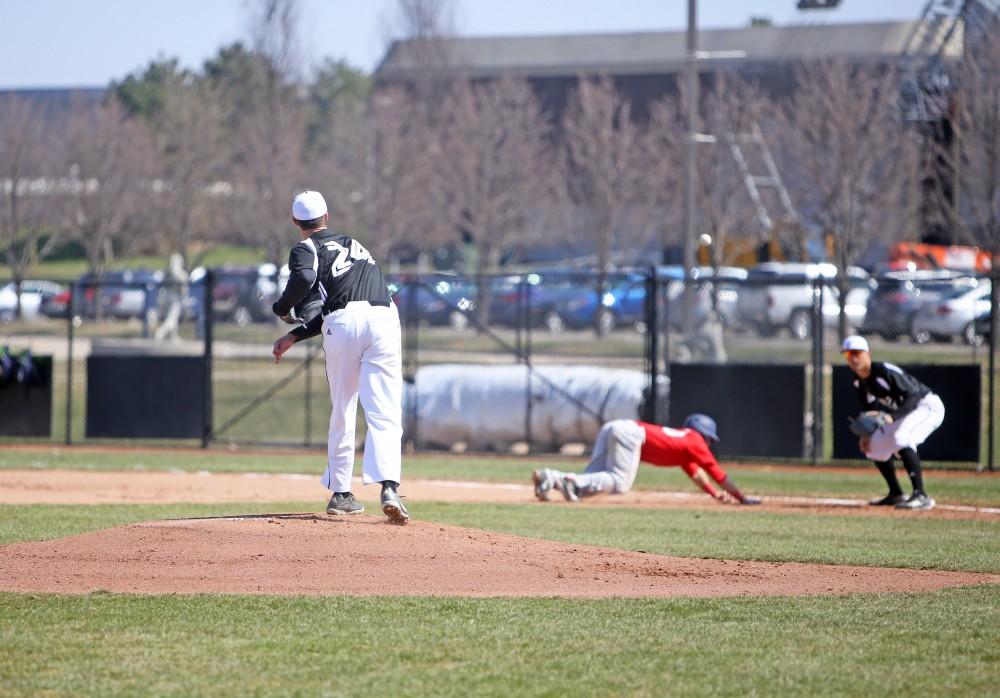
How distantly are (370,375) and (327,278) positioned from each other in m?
0.67

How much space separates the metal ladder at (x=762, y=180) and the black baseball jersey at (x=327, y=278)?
81.5 feet

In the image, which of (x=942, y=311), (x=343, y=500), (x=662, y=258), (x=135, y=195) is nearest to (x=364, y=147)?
(x=135, y=195)

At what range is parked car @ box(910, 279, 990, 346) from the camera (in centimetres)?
2417

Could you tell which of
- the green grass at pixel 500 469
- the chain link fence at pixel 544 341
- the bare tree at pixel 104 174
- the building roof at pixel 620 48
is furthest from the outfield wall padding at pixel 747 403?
the bare tree at pixel 104 174

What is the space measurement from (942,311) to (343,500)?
1807cm

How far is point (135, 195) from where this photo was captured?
4081cm

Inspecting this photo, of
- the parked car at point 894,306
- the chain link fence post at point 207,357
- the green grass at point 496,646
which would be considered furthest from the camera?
the parked car at point 894,306

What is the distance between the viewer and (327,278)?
880cm

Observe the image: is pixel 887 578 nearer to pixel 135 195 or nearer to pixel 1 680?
pixel 1 680

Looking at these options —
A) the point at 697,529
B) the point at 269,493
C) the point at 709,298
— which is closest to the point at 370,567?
the point at 697,529

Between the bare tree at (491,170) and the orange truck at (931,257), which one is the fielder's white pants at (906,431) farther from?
the bare tree at (491,170)

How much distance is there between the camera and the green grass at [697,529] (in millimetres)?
9711

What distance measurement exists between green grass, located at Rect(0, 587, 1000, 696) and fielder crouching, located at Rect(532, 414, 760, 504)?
5.20 metres

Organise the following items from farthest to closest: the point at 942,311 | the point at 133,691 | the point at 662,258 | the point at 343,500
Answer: the point at 662,258 → the point at 942,311 → the point at 343,500 → the point at 133,691
